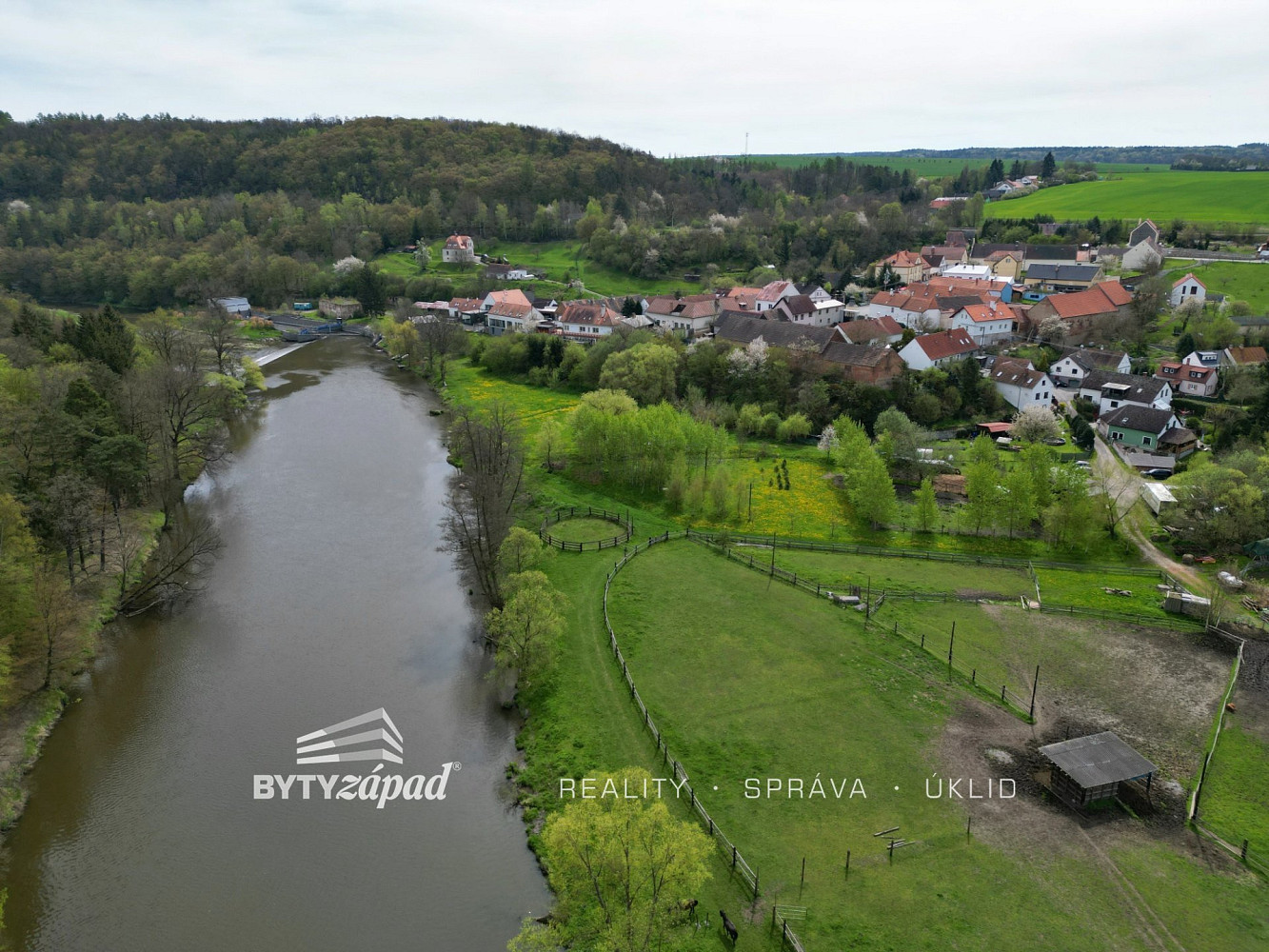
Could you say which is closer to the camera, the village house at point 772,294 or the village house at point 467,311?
the village house at point 772,294

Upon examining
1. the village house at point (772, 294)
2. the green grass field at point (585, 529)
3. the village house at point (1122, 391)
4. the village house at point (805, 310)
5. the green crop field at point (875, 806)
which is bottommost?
the green crop field at point (875, 806)

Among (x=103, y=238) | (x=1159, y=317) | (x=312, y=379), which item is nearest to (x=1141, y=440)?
(x=1159, y=317)

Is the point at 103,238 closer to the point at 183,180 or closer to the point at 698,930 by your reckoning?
the point at 183,180

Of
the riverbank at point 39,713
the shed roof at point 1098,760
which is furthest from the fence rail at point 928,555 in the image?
the riverbank at point 39,713

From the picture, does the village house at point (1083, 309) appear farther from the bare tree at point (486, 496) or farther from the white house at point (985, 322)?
the bare tree at point (486, 496)

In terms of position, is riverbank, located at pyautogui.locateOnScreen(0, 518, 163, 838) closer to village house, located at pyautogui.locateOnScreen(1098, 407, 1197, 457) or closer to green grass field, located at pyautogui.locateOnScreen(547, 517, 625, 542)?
green grass field, located at pyautogui.locateOnScreen(547, 517, 625, 542)

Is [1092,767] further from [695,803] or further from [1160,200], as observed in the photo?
[1160,200]
